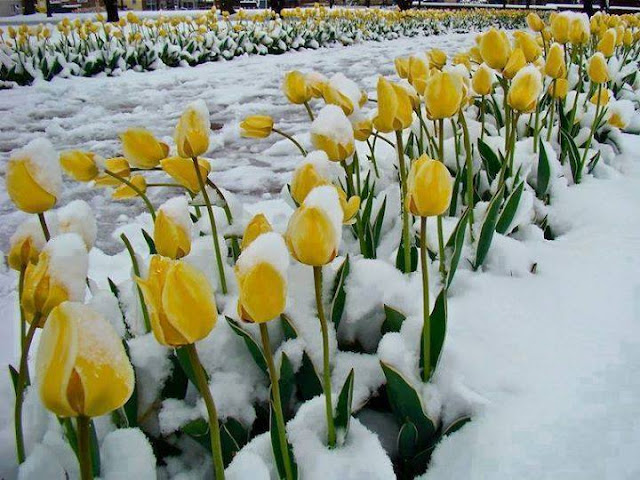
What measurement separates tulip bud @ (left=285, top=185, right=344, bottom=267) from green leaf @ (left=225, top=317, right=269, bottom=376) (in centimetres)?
22

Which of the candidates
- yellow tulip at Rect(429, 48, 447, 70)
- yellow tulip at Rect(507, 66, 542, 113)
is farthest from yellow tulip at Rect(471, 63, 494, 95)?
yellow tulip at Rect(429, 48, 447, 70)

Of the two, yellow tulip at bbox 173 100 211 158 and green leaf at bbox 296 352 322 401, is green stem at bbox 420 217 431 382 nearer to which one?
green leaf at bbox 296 352 322 401

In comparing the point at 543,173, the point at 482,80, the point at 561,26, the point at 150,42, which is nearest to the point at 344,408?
the point at 482,80

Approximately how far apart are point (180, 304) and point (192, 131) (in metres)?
0.37

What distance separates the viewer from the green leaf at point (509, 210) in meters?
1.08

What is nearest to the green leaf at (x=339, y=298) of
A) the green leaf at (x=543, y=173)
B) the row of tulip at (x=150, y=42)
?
the green leaf at (x=543, y=173)

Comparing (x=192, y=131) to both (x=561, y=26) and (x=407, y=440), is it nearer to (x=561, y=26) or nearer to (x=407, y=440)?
(x=407, y=440)

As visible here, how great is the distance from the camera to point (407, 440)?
699 mm

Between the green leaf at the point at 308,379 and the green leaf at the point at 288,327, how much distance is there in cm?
3

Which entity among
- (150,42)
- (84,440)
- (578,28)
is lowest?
(84,440)

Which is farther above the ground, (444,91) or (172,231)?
(444,91)

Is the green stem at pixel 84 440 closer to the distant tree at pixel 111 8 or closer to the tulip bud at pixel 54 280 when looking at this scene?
the tulip bud at pixel 54 280

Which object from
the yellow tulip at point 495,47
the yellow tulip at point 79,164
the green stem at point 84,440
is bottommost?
the green stem at point 84,440

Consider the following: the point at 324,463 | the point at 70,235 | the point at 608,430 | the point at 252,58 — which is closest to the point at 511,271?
the point at 608,430
